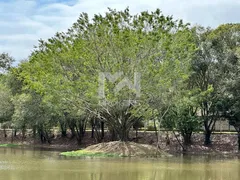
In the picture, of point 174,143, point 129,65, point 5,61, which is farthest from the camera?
point 5,61

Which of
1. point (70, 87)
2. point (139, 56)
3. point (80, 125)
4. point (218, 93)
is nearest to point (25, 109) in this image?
point (80, 125)

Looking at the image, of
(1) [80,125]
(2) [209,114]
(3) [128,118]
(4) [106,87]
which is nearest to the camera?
(4) [106,87]

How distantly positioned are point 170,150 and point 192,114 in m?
4.03

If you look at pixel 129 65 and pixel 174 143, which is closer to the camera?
pixel 129 65

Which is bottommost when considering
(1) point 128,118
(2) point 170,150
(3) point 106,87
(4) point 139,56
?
(2) point 170,150

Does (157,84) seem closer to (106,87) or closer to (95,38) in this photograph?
(106,87)

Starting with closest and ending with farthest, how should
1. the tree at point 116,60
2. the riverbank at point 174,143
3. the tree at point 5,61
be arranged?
the tree at point 116,60
the riverbank at point 174,143
the tree at point 5,61

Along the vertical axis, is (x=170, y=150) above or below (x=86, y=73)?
below

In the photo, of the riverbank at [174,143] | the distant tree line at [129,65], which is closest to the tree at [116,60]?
the distant tree line at [129,65]

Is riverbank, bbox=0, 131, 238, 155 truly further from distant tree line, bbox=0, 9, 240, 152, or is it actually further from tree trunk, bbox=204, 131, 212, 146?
distant tree line, bbox=0, 9, 240, 152

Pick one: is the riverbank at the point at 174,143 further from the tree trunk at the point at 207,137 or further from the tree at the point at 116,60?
the tree at the point at 116,60

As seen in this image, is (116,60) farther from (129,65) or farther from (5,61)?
(5,61)

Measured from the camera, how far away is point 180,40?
2898 centimetres

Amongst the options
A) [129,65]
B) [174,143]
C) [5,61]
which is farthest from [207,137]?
[5,61]
